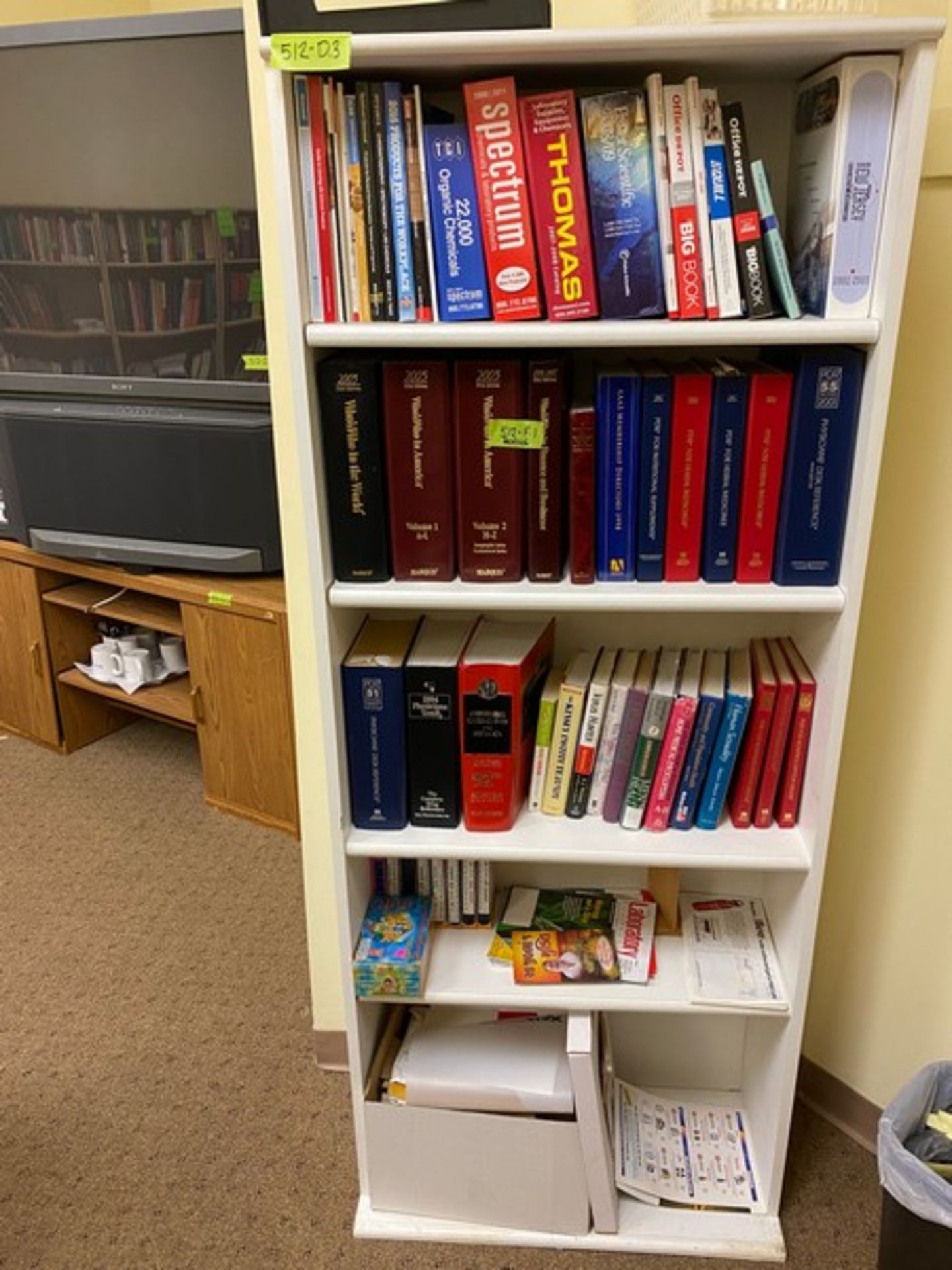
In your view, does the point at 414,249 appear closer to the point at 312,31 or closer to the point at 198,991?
the point at 312,31

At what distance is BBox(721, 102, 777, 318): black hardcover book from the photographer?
108 cm

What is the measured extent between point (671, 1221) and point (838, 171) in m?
1.43

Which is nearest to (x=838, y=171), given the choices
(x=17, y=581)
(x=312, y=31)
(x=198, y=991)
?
(x=312, y=31)

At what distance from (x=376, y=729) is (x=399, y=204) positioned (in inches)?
24.7

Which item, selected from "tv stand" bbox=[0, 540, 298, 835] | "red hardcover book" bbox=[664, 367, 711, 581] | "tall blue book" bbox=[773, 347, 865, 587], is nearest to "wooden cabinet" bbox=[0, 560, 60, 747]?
"tv stand" bbox=[0, 540, 298, 835]

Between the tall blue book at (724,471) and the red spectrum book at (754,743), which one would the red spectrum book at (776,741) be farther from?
the tall blue book at (724,471)

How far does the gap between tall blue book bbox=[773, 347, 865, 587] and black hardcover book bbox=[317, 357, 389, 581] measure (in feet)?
1.53

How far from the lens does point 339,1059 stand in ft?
6.09

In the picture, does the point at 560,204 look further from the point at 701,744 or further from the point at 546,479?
the point at 701,744

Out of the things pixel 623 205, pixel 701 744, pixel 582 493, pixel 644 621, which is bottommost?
pixel 701 744

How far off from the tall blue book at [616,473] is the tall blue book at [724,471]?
0.09 meters

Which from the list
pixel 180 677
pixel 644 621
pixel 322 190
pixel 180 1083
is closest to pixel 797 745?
pixel 644 621

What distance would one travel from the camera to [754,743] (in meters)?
1.33

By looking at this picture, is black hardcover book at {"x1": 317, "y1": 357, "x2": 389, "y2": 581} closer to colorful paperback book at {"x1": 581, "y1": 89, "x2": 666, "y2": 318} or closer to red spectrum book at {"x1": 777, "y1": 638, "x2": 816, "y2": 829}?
colorful paperback book at {"x1": 581, "y1": 89, "x2": 666, "y2": 318}
